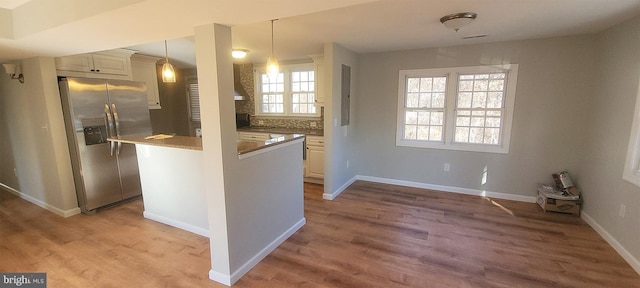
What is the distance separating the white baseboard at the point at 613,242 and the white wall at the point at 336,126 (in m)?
2.93

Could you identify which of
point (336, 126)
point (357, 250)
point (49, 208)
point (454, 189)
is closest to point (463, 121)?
point (454, 189)

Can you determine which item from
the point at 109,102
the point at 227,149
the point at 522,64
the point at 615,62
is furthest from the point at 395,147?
the point at 109,102

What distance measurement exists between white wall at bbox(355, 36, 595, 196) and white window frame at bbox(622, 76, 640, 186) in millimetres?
947

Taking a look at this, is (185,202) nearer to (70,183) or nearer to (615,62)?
(70,183)

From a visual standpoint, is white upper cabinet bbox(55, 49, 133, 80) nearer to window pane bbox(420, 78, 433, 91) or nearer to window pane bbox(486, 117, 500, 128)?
window pane bbox(420, 78, 433, 91)

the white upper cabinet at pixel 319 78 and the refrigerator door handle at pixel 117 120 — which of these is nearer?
the refrigerator door handle at pixel 117 120

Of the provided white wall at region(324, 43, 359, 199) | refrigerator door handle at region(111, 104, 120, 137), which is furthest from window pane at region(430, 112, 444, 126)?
refrigerator door handle at region(111, 104, 120, 137)

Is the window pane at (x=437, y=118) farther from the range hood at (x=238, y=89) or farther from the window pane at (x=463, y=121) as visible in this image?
the range hood at (x=238, y=89)

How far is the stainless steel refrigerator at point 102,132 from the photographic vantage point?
3193 mm

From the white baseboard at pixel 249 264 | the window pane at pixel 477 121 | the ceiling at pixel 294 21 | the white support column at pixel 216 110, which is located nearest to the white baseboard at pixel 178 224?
the white baseboard at pixel 249 264

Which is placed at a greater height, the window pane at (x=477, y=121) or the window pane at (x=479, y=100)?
the window pane at (x=479, y=100)

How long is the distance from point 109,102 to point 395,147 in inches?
160

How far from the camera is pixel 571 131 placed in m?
3.35

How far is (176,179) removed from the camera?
289cm
